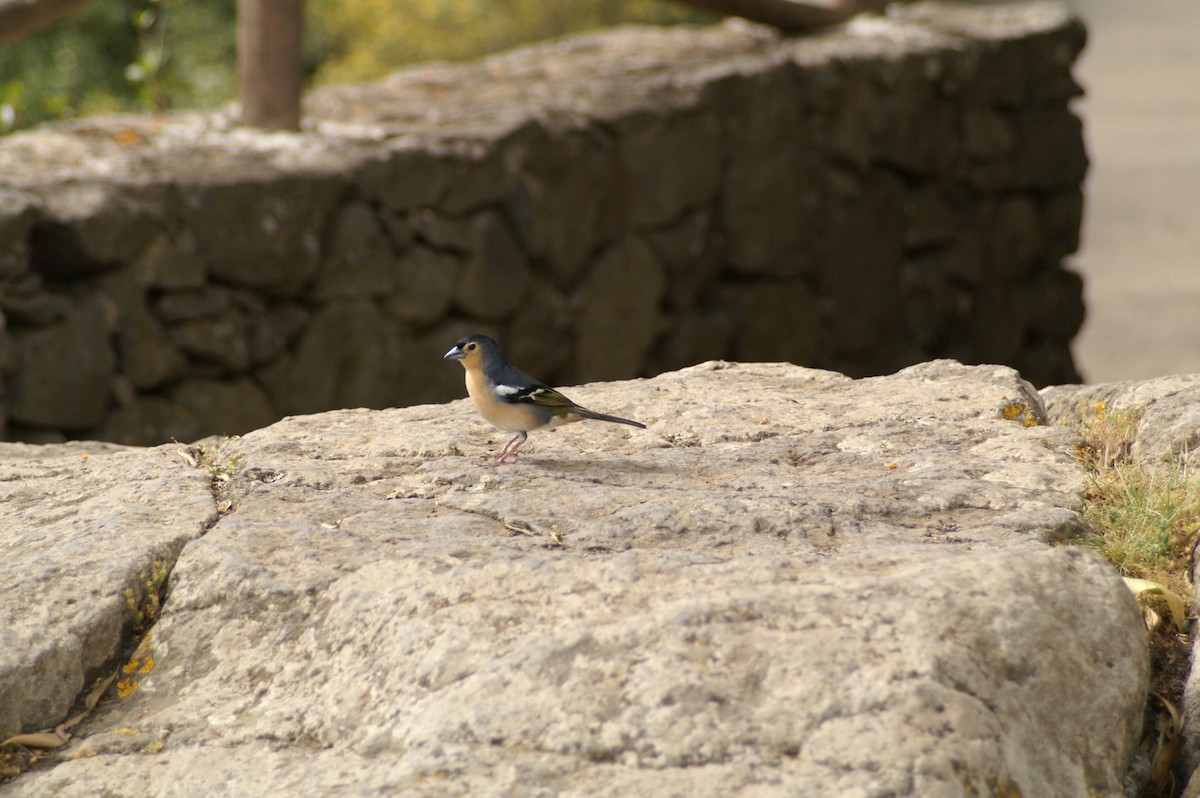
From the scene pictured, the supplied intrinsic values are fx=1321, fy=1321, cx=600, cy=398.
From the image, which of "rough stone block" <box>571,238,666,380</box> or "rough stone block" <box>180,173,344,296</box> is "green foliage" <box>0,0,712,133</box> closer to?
"rough stone block" <box>571,238,666,380</box>

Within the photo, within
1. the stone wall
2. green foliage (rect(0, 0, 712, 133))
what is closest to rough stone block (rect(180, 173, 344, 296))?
the stone wall

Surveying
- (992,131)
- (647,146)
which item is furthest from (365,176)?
(992,131)

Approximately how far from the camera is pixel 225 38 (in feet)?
34.9

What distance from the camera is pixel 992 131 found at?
7.62 metres

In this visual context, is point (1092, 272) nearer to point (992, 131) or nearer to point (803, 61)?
point (992, 131)

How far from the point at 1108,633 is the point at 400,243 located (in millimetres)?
3703

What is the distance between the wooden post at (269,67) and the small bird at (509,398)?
2895mm

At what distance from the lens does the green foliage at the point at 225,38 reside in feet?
32.1

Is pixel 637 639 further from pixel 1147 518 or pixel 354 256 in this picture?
pixel 354 256

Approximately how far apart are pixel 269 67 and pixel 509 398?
125 inches

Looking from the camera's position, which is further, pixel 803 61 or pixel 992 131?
pixel 992 131

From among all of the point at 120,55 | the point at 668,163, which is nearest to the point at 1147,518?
the point at 668,163

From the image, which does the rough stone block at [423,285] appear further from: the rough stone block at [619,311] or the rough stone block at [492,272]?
the rough stone block at [619,311]

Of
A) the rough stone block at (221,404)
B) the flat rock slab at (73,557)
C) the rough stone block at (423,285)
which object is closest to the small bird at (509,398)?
the flat rock slab at (73,557)
